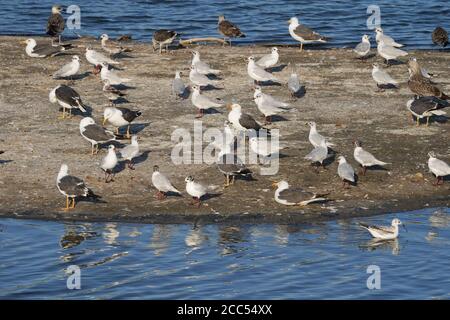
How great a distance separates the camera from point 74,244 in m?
18.6

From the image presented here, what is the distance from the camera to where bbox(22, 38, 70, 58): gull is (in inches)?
1174

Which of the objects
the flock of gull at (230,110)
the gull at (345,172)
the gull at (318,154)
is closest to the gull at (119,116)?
the flock of gull at (230,110)

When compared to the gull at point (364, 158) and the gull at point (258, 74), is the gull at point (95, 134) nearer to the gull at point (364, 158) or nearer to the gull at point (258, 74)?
the gull at point (364, 158)

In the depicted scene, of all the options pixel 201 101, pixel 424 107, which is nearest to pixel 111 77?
pixel 201 101

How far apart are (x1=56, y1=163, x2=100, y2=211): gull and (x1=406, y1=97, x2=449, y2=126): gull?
7.79 meters

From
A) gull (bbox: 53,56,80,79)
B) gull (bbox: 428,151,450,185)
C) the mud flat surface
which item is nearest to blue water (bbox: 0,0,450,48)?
the mud flat surface

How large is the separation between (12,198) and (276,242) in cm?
508

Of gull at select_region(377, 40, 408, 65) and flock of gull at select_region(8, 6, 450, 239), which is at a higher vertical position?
gull at select_region(377, 40, 408, 65)

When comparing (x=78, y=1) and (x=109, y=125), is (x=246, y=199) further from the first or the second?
(x=78, y=1)

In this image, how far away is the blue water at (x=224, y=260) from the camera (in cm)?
1681

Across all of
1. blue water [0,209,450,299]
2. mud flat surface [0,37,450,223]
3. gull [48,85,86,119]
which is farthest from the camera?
gull [48,85,86,119]

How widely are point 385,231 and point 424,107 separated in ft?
19.8

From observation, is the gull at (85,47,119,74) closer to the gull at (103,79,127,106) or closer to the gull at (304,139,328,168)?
the gull at (103,79,127,106)

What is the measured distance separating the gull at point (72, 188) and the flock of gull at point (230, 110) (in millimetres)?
A: 18
